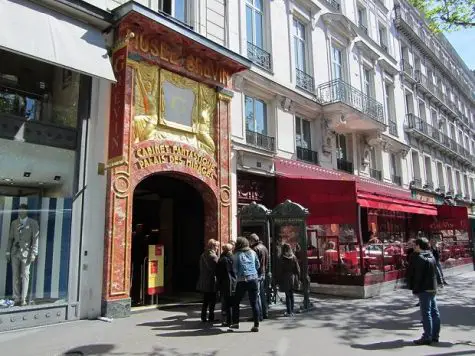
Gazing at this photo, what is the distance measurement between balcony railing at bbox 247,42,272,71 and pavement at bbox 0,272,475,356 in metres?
7.77

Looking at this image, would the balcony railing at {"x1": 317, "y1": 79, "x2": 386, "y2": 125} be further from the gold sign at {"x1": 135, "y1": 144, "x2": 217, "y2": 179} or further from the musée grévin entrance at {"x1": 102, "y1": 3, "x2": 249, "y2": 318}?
the gold sign at {"x1": 135, "y1": 144, "x2": 217, "y2": 179}

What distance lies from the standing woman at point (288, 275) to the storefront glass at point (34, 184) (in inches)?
164

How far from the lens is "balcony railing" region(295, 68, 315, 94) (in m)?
15.1

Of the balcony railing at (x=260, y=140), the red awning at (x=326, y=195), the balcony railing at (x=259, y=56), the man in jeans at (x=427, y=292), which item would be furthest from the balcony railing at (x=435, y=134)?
the man in jeans at (x=427, y=292)

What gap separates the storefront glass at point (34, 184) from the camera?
7698 mm

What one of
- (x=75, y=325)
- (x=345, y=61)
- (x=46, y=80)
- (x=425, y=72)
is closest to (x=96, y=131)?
(x=46, y=80)

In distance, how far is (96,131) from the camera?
8828mm

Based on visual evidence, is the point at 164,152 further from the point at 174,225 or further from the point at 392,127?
the point at 392,127

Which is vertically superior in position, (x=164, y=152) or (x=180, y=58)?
(x=180, y=58)

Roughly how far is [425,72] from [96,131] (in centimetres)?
2585

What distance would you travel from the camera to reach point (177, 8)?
37.7ft

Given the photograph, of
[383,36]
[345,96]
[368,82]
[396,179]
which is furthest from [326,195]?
[383,36]

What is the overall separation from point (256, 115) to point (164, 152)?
452 cm

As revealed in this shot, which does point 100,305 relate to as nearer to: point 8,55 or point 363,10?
point 8,55
